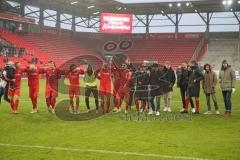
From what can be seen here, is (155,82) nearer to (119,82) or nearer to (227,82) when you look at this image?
(119,82)

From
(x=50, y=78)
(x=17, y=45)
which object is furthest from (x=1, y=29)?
(x=50, y=78)

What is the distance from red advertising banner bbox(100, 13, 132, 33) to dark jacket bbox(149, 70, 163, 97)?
1662 inches

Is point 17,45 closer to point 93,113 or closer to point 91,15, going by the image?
point 91,15

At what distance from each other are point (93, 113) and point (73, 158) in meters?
7.49

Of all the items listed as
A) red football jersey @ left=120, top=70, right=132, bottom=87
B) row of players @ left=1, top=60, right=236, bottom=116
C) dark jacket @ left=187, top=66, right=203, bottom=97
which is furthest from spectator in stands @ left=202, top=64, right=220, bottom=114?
red football jersey @ left=120, top=70, right=132, bottom=87

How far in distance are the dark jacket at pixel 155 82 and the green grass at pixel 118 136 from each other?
1.83 m

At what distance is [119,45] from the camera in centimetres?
6294

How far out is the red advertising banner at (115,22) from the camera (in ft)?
187

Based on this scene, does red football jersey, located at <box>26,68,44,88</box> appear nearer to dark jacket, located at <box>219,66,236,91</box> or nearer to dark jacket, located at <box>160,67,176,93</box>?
dark jacket, located at <box>160,67,176,93</box>

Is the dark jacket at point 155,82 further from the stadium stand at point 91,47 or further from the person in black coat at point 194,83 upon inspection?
the stadium stand at point 91,47

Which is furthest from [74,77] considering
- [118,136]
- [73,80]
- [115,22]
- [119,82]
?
[115,22]

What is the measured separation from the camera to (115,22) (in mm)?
57000

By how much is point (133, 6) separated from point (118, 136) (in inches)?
1805

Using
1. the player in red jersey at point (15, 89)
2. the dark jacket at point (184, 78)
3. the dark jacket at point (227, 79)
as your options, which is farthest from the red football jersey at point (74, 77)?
the dark jacket at point (227, 79)
